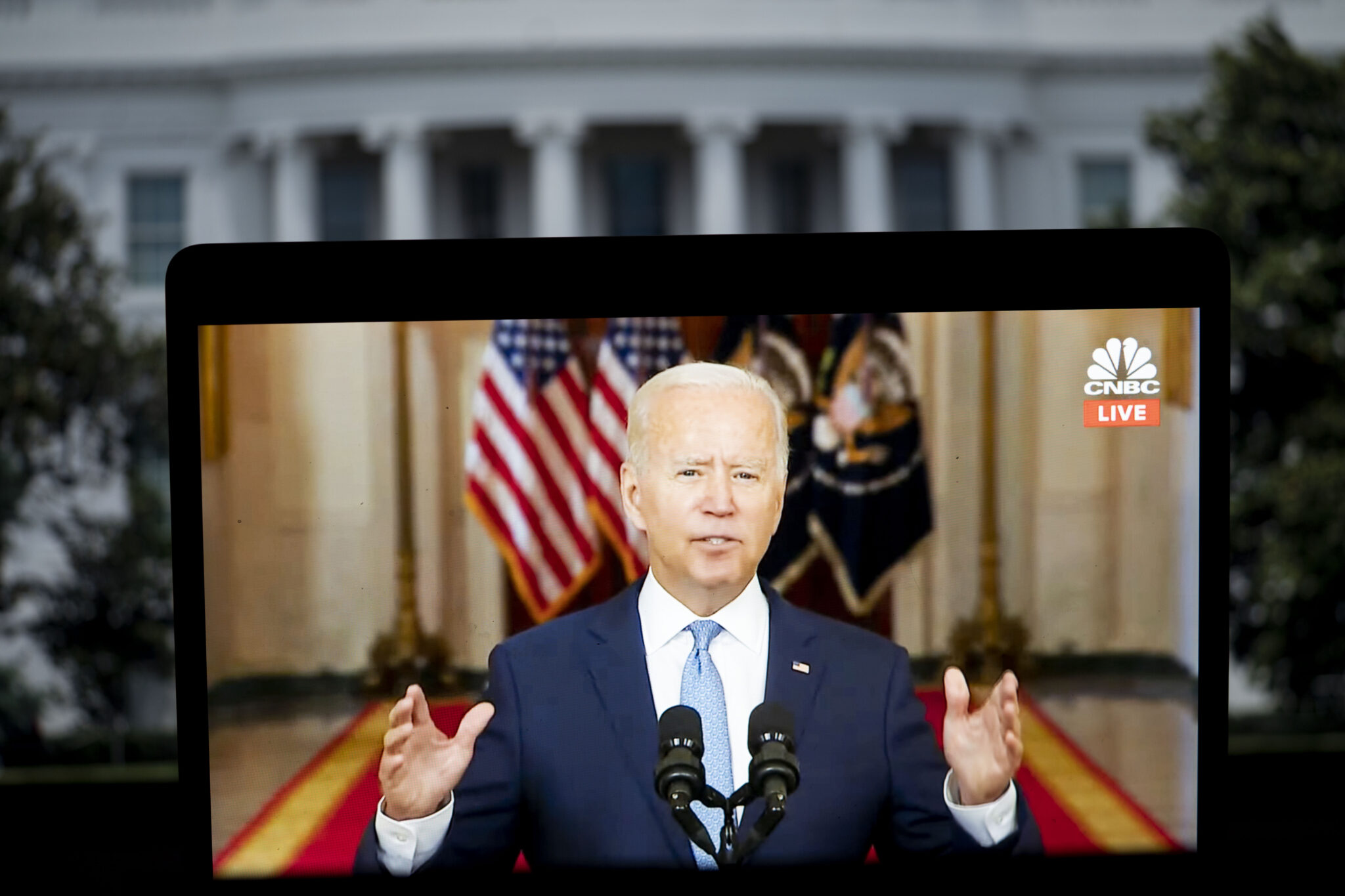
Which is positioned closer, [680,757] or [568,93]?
[680,757]

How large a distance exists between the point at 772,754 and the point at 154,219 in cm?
3066

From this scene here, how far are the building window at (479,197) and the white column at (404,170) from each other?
1.73 meters

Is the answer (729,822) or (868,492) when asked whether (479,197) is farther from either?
(729,822)

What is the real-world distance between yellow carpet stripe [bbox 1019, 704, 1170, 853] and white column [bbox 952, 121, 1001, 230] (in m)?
29.0

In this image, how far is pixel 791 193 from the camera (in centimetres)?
3334

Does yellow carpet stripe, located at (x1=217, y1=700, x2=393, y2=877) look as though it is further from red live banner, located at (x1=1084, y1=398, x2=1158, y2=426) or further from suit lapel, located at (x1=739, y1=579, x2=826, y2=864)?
red live banner, located at (x1=1084, y1=398, x2=1158, y2=426)

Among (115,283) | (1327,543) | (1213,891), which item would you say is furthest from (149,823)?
(115,283)

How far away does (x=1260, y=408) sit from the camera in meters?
17.9

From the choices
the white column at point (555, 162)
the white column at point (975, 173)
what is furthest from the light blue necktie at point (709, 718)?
the white column at point (975, 173)

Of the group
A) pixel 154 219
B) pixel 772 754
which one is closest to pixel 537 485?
pixel 772 754

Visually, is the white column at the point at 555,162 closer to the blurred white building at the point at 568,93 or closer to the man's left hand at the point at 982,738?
the blurred white building at the point at 568,93

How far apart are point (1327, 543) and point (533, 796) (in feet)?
47.3

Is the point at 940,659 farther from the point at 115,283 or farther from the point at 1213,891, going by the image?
the point at 115,283

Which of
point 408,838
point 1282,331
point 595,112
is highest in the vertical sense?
point 595,112
